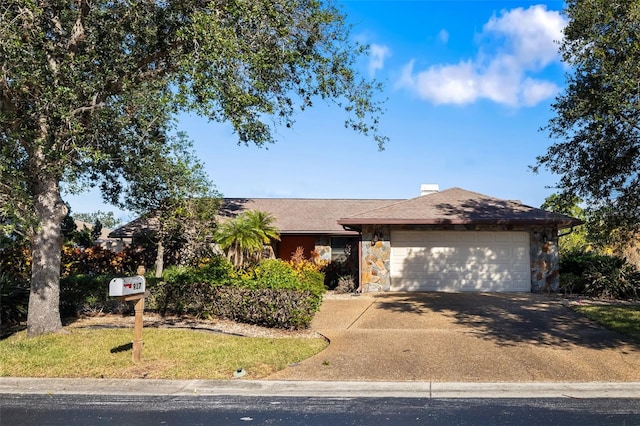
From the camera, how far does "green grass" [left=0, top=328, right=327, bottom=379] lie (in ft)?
26.9

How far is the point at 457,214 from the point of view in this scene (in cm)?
1828

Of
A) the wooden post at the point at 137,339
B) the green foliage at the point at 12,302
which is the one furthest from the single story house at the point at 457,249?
the wooden post at the point at 137,339

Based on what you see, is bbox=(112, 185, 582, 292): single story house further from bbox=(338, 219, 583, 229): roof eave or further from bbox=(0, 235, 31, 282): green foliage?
bbox=(0, 235, 31, 282): green foliage

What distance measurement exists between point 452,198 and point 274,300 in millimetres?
11219

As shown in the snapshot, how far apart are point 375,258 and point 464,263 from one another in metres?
3.08

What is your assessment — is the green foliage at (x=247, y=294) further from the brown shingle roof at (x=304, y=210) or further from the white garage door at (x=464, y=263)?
the brown shingle roof at (x=304, y=210)

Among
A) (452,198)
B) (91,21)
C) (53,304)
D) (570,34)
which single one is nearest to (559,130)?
(570,34)

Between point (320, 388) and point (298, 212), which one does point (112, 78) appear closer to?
point (320, 388)

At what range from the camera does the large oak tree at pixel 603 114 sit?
11062 millimetres

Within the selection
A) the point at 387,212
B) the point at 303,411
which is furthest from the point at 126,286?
the point at 387,212

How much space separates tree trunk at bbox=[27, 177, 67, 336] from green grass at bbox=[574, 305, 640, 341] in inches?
465

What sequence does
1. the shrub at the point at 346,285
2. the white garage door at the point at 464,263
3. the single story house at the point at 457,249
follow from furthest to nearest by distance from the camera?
the shrub at the point at 346,285 < the white garage door at the point at 464,263 < the single story house at the point at 457,249

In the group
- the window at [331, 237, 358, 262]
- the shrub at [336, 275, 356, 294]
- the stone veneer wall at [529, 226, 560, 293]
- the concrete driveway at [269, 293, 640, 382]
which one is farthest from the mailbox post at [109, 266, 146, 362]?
the stone veneer wall at [529, 226, 560, 293]

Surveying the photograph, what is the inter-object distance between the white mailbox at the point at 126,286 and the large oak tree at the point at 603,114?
31.8 ft
